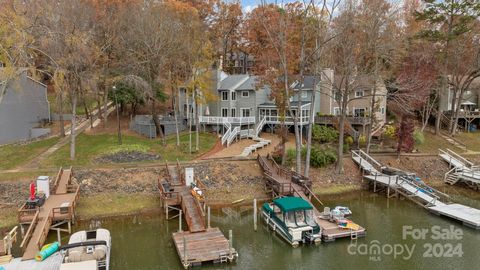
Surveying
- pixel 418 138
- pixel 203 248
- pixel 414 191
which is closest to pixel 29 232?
pixel 203 248

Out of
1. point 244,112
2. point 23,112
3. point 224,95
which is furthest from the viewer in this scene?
point 224,95

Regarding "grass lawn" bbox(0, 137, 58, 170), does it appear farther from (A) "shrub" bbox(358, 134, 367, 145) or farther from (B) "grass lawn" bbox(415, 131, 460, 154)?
(B) "grass lawn" bbox(415, 131, 460, 154)

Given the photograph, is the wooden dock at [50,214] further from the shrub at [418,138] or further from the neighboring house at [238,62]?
the neighboring house at [238,62]

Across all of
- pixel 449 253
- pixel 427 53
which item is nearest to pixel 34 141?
pixel 449 253

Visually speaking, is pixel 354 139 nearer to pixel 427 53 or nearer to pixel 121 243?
pixel 427 53

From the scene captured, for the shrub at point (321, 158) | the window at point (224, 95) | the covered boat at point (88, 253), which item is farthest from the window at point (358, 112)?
the covered boat at point (88, 253)

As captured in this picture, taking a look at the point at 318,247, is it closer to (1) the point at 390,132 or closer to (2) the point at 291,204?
(2) the point at 291,204

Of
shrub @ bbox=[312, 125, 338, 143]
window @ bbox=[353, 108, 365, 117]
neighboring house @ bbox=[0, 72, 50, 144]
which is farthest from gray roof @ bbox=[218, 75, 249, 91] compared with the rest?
neighboring house @ bbox=[0, 72, 50, 144]
